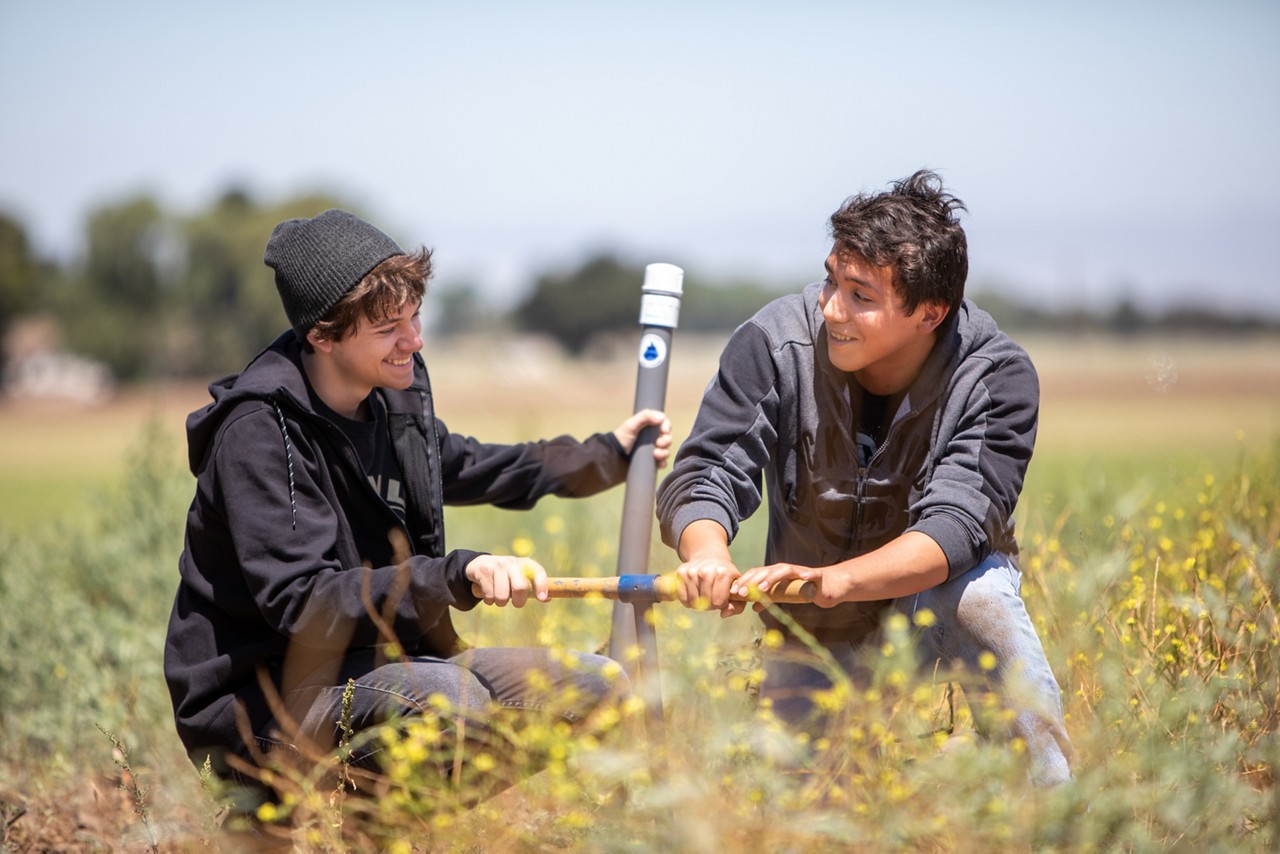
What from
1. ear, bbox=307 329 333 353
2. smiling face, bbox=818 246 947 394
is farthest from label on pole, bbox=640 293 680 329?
ear, bbox=307 329 333 353

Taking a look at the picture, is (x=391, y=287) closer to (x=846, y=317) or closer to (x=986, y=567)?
(x=846, y=317)

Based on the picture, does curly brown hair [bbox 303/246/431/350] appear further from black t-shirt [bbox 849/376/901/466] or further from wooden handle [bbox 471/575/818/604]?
black t-shirt [bbox 849/376/901/466]

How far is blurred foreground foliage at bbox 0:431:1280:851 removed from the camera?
228 cm

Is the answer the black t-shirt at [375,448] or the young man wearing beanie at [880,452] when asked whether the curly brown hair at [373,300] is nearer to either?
the black t-shirt at [375,448]

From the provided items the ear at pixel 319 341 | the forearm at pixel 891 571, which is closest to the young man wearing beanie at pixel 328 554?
the ear at pixel 319 341

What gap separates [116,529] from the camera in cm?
716

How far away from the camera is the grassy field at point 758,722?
2283mm

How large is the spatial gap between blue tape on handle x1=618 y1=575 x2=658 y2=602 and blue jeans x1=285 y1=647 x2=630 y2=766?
0.20 meters

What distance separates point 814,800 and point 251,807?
1.48 m

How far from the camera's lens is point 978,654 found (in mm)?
3320

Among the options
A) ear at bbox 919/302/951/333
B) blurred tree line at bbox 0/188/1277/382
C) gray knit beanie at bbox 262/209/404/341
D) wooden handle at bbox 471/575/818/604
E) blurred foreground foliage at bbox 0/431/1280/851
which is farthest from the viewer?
blurred tree line at bbox 0/188/1277/382

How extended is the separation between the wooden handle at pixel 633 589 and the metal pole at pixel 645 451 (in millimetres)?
577

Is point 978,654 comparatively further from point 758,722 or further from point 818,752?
point 758,722

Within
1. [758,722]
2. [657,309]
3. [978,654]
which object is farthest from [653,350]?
[758,722]
